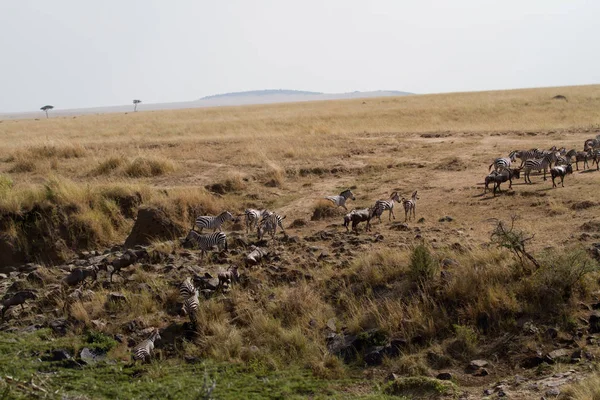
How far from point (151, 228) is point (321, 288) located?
18.5ft

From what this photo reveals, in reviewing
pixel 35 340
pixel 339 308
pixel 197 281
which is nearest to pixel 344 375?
pixel 339 308

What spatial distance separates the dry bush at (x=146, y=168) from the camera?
20438mm

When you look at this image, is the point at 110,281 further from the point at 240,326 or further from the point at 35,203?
the point at 35,203

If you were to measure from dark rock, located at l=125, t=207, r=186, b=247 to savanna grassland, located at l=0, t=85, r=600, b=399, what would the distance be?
0.97 ft

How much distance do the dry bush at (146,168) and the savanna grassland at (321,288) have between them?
7 centimetres

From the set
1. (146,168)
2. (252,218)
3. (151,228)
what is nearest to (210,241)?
(252,218)

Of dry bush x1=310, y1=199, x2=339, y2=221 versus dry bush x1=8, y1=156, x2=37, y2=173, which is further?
dry bush x1=8, y1=156, x2=37, y2=173

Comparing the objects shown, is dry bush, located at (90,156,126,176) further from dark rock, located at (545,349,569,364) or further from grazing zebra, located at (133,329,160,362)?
dark rock, located at (545,349,569,364)

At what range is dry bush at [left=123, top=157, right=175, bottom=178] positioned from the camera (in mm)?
20438

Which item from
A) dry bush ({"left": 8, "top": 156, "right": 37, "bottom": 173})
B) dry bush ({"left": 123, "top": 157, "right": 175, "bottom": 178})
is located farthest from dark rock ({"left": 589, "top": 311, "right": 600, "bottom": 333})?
dry bush ({"left": 8, "top": 156, "right": 37, "bottom": 173})

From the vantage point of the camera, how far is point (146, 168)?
807 inches

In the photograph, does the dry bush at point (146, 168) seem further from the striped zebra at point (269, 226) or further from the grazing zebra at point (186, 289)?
the grazing zebra at point (186, 289)

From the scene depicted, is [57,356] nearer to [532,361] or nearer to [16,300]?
[16,300]

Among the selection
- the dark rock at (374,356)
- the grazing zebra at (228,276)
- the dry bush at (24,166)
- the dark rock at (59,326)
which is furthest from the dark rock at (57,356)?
the dry bush at (24,166)
